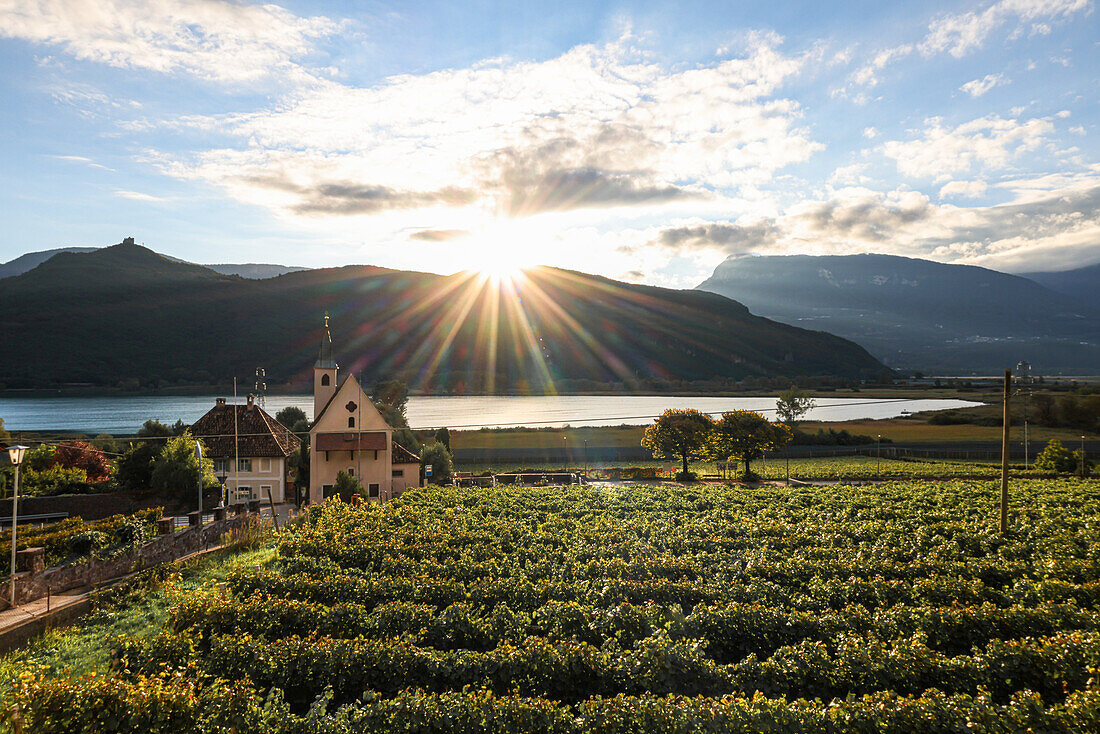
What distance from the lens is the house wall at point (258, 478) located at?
41.1m

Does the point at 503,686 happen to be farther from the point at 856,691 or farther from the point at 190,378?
the point at 190,378

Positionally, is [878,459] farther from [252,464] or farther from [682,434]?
[252,464]

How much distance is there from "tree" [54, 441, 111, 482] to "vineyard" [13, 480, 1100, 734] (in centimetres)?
3011

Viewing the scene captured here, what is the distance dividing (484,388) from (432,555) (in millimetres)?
167497

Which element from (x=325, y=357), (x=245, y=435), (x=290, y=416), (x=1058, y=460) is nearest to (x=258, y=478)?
(x=245, y=435)

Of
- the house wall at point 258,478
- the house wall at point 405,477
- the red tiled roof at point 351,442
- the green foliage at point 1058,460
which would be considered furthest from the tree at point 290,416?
the green foliage at point 1058,460

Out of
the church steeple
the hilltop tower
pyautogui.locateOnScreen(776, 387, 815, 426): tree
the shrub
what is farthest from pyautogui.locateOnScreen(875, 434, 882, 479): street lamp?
the shrub

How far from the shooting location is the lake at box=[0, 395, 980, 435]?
114 metres

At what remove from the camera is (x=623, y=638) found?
1152 centimetres

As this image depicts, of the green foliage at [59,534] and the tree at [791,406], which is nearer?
the green foliage at [59,534]

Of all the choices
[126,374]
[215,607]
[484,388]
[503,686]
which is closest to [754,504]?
[503,686]

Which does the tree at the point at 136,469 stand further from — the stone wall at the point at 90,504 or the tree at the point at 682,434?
the tree at the point at 682,434

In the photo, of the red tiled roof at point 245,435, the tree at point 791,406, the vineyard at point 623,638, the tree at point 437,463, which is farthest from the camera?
the tree at point 791,406

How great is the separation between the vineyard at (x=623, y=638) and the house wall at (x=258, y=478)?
2439 cm
